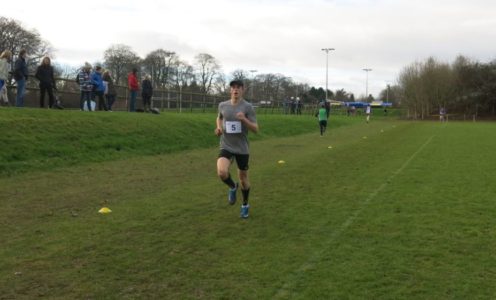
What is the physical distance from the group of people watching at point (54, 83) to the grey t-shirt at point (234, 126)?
11.9m

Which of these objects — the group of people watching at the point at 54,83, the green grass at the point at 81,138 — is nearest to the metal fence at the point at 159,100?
the group of people watching at the point at 54,83

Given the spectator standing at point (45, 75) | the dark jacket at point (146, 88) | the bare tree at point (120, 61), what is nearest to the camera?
the spectator standing at point (45, 75)

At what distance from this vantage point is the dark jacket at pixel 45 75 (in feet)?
60.2

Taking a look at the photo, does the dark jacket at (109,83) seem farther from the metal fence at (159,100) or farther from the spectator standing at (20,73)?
the spectator standing at (20,73)

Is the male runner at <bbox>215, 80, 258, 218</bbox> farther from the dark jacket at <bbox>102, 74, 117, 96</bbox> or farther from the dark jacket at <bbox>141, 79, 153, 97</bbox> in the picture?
the dark jacket at <bbox>141, 79, 153, 97</bbox>

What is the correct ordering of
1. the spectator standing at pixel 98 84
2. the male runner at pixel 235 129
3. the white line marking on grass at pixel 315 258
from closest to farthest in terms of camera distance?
the white line marking on grass at pixel 315 258 < the male runner at pixel 235 129 < the spectator standing at pixel 98 84

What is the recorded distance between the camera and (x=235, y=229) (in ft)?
23.8

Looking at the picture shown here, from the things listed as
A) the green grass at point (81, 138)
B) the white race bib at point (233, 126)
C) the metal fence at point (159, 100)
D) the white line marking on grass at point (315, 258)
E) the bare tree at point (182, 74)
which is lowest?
the white line marking on grass at point (315, 258)

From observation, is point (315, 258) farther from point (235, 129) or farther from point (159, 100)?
point (159, 100)

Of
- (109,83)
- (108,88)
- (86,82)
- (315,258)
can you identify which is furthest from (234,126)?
(108,88)

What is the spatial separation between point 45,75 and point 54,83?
80 cm

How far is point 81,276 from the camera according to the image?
523cm

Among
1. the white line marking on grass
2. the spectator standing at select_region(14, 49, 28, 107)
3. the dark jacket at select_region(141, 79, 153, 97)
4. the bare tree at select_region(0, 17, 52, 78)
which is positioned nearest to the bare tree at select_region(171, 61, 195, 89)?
the bare tree at select_region(0, 17, 52, 78)

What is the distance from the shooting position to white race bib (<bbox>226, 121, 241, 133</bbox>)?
26.0 feet
